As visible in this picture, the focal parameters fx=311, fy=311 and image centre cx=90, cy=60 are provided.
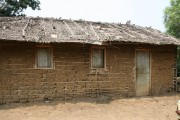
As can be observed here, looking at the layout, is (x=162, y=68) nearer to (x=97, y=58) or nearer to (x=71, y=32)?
(x=97, y=58)

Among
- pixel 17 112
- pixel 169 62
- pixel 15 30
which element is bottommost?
pixel 17 112

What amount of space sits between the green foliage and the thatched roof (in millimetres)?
6017

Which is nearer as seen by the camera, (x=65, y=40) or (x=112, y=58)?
(x=65, y=40)

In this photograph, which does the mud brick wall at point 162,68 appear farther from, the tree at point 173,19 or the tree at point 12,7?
the tree at point 12,7

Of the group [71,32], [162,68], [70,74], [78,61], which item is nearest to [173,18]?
Answer: [162,68]

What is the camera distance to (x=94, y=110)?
1177cm

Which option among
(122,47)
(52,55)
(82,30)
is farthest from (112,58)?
(52,55)

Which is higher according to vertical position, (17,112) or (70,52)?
(70,52)

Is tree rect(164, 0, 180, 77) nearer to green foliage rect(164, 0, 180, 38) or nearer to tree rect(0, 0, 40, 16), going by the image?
green foliage rect(164, 0, 180, 38)

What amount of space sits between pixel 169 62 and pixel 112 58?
128 inches

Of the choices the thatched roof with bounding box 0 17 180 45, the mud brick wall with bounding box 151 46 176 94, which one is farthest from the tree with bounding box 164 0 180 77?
the mud brick wall with bounding box 151 46 176 94

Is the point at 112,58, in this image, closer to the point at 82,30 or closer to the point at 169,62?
the point at 82,30

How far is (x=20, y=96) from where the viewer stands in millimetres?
12352

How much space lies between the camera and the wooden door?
14.5 m
